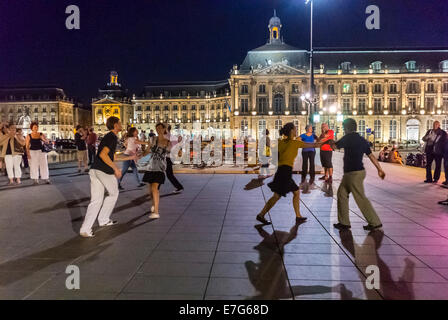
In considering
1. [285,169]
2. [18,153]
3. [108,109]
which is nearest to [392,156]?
[285,169]

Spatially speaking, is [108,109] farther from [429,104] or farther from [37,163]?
[37,163]

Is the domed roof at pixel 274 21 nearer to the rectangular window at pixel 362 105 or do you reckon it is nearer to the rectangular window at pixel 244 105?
the rectangular window at pixel 244 105

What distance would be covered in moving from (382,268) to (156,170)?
4.51 metres

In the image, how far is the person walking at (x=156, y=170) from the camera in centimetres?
744

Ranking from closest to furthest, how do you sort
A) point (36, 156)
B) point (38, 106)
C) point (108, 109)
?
point (36, 156) → point (38, 106) → point (108, 109)

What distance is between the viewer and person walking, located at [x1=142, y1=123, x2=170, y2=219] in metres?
7.44

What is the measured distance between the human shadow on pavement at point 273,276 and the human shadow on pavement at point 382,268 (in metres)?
0.49

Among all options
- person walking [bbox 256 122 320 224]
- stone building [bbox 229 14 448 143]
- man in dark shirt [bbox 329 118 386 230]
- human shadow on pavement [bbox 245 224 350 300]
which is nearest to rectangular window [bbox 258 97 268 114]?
stone building [bbox 229 14 448 143]

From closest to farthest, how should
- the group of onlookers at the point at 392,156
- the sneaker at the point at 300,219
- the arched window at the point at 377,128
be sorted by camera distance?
1. the sneaker at the point at 300,219
2. the group of onlookers at the point at 392,156
3. the arched window at the point at 377,128

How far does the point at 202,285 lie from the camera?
4.14 meters

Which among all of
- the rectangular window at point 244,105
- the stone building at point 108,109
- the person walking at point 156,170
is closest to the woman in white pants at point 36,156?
the person walking at point 156,170

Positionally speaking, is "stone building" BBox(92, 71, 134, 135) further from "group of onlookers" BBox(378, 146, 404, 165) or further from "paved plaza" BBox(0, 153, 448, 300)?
"paved plaza" BBox(0, 153, 448, 300)

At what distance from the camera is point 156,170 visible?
24.7 ft

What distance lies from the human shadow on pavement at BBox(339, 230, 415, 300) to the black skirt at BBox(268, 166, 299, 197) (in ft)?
3.79
